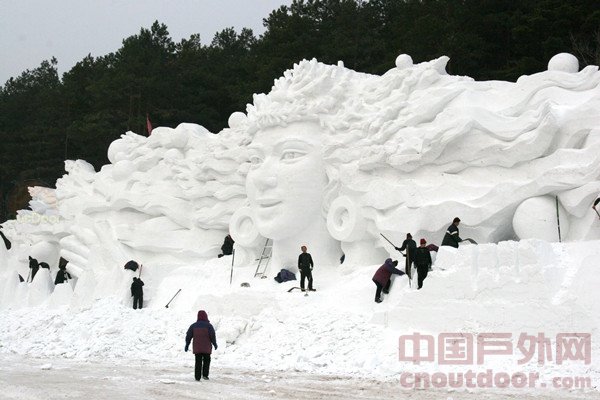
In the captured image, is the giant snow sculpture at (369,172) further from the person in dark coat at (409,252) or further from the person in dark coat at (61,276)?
the person in dark coat at (409,252)

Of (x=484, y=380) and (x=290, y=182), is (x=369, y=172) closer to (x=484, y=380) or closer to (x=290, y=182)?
(x=290, y=182)

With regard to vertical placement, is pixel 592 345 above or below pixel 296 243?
below

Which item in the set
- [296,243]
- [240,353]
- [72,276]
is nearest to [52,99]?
[72,276]

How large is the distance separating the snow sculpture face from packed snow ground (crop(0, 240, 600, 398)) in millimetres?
1076

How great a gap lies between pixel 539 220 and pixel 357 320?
123 inches

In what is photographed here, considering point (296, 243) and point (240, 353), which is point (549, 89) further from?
point (240, 353)

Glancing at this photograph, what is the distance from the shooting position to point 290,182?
15250mm

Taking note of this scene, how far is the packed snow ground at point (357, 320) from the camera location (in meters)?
10.8

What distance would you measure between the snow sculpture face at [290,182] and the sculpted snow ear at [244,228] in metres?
0.81

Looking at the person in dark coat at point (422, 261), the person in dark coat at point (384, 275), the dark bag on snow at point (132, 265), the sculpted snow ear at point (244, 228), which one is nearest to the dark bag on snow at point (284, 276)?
the sculpted snow ear at point (244, 228)

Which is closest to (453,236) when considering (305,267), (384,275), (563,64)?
(384,275)

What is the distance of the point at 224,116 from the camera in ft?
103

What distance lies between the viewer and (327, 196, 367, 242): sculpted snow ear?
1456 centimetres

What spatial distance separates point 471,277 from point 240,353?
3.66 metres
